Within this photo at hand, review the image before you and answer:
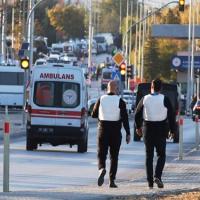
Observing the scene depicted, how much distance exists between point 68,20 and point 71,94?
14532 cm

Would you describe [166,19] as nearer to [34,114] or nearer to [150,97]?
[34,114]

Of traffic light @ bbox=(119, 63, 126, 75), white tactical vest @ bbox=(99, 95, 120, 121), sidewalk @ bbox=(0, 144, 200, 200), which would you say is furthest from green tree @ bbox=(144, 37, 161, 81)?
white tactical vest @ bbox=(99, 95, 120, 121)

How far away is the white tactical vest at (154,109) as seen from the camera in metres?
17.3

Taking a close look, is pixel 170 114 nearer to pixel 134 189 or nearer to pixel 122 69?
pixel 134 189

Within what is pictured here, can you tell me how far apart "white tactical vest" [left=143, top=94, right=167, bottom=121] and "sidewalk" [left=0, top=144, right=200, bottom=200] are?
1.23 m

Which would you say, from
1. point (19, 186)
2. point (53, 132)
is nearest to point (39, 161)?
point (53, 132)

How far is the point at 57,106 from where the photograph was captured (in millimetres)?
29156

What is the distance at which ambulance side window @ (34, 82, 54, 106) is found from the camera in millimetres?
28969

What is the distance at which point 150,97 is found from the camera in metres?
17.4

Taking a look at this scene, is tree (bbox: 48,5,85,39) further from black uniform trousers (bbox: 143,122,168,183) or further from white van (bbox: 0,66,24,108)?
black uniform trousers (bbox: 143,122,168,183)

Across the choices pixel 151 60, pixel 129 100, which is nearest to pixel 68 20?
pixel 151 60

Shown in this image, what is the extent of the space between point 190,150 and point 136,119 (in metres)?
14.5

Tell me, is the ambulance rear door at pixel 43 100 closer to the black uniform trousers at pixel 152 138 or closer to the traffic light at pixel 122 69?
the black uniform trousers at pixel 152 138

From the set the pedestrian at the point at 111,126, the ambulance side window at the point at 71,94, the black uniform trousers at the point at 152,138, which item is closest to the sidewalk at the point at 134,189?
the black uniform trousers at the point at 152,138
